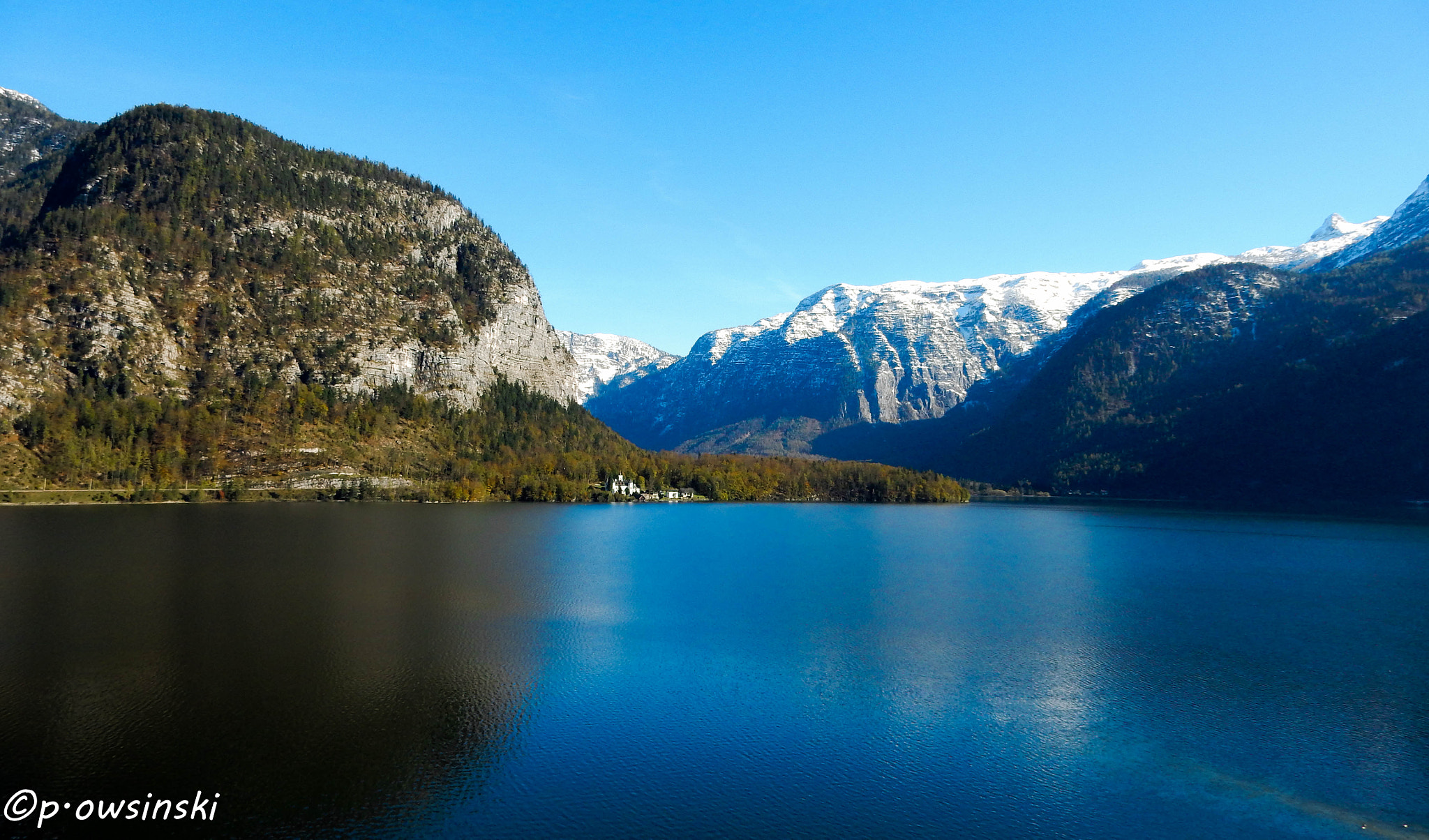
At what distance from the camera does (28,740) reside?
24219 millimetres

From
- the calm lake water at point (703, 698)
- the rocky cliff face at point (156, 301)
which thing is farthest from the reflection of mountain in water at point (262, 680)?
the rocky cliff face at point (156, 301)

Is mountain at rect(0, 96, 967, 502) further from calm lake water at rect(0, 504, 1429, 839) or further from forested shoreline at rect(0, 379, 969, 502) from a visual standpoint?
calm lake water at rect(0, 504, 1429, 839)

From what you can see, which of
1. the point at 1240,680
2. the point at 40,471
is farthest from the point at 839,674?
the point at 40,471

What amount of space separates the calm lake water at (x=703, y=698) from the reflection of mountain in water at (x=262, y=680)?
0.57 feet

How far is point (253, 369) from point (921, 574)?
172 meters

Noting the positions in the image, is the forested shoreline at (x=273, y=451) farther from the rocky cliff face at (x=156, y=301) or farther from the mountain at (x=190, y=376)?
the rocky cliff face at (x=156, y=301)

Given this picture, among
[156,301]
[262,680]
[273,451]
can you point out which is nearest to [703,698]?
[262,680]

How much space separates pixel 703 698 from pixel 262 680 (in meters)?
19.3

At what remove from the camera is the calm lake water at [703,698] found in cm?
2153

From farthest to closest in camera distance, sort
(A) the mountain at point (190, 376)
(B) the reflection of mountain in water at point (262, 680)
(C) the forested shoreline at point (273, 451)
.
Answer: (A) the mountain at point (190, 376) → (C) the forested shoreline at point (273, 451) → (B) the reflection of mountain in water at point (262, 680)

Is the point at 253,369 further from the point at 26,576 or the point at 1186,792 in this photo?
the point at 1186,792

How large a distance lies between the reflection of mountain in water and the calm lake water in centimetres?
17

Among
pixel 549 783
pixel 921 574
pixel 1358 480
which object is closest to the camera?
pixel 549 783

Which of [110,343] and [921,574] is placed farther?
[110,343]
